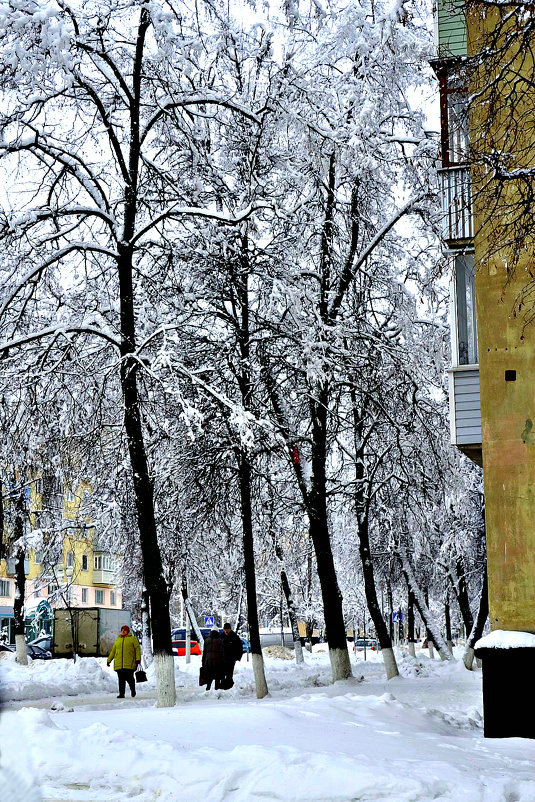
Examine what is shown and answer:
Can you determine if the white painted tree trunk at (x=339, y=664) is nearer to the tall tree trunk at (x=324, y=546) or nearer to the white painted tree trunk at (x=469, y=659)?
the tall tree trunk at (x=324, y=546)

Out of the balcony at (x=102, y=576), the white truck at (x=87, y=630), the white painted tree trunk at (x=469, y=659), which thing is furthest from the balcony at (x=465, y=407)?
the balcony at (x=102, y=576)

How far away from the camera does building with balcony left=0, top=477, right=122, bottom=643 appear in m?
29.6

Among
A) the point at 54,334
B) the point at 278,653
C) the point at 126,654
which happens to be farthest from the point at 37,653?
the point at 54,334

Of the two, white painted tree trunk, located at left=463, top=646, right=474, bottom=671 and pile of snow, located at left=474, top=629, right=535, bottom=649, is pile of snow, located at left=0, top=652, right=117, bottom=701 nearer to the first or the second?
white painted tree trunk, located at left=463, top=646, right=474, bottom=671

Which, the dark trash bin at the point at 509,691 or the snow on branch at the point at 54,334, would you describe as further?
the snow on branch at the point at 54,334

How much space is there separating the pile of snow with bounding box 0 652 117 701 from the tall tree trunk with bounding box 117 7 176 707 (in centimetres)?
933

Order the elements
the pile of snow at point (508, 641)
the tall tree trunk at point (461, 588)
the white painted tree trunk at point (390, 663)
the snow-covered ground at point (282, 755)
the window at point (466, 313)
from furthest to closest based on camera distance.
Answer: the tall tree trunk at point (461, 588) < the white painted tree trunk at point (390, 663) < the window at point (466, 313) < the pile of snow at point (508, 641) < the snow-covered ground at point (282, 755)

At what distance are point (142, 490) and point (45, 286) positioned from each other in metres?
3.59

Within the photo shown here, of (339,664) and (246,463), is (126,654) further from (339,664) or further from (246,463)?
(246,463)

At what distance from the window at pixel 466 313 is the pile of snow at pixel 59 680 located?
45.6 ft

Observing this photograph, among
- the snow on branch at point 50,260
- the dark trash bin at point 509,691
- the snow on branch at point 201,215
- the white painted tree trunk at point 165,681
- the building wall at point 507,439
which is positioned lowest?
the white painted tree trunk at point 165,681

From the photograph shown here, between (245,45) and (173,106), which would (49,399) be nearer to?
(173,106)

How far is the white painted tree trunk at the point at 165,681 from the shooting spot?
14328 millimetres

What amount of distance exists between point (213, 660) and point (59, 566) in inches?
1729
